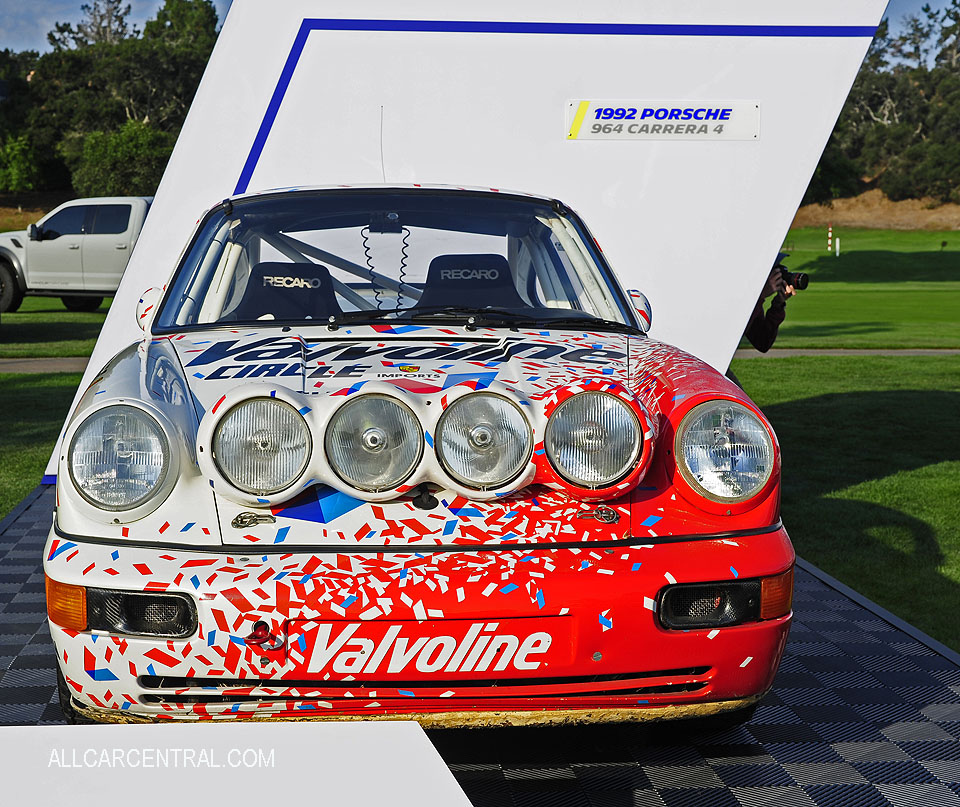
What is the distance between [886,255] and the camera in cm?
5197

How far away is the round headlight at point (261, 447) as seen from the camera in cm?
226

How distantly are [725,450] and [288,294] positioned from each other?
58.8 inches

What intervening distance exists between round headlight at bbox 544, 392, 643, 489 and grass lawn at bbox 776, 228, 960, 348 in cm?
1466

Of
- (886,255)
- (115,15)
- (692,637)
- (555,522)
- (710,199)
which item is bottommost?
(886,255)

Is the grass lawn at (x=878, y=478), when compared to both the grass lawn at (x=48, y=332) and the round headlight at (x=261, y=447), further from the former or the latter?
the grass lawn at (x=48, y=332)

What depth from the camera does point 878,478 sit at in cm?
700

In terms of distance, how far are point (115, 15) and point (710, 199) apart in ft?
347

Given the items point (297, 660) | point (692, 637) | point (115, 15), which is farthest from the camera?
point (115, 15)

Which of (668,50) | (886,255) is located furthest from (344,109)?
(886,255)

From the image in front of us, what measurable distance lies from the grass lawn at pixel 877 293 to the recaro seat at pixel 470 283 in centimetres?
1367

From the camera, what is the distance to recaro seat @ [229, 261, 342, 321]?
3.22 meters

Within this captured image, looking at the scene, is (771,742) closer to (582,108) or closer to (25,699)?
(25,699)

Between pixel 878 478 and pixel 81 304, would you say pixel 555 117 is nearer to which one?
pixel 878 478

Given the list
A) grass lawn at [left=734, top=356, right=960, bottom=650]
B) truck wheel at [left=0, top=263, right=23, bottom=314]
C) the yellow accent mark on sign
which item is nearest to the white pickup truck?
truck wheel at [left=0, top=263, right=23, bottom=314]
